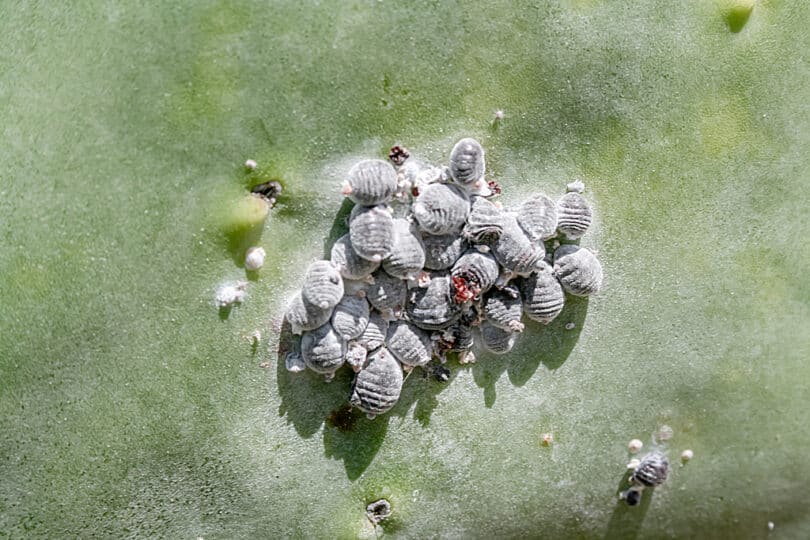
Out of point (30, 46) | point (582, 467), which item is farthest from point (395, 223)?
point (30, 46)

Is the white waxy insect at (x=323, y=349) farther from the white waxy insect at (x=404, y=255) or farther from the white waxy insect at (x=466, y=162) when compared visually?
the white waxy insect at (x=466, y=162)

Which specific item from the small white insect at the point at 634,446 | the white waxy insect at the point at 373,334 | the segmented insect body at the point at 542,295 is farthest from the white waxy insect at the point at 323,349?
the small white insect at the point at 634,446

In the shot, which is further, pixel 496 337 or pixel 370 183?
pixel 496 337

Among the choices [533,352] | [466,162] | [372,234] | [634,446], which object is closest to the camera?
[372,234]

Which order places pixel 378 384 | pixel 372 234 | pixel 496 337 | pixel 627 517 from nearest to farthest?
pixel 372 234 → pixel 378 384 → pixel 496 337 → pixel 627 517

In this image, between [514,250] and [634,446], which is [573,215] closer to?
[514,250]

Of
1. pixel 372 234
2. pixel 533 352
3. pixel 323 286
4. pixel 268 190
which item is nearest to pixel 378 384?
pixel 323 286

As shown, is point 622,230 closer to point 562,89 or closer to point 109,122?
point 562,89
